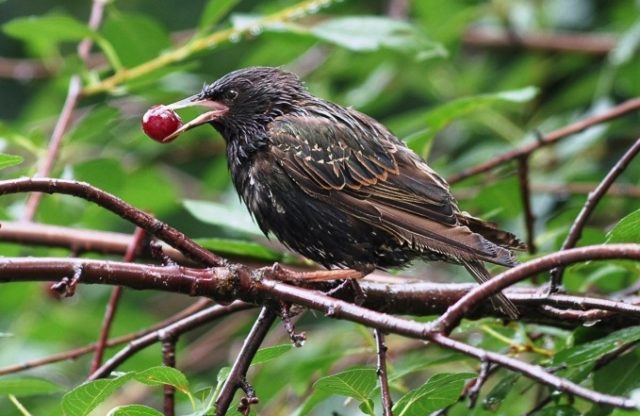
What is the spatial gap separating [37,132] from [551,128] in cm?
271

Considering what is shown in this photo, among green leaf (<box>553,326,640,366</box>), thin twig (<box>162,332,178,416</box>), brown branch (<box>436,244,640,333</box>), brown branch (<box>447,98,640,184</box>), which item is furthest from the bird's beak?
brown branch (<box>436,244,640,333</box>)

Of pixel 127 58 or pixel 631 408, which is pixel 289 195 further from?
pixel 631 408

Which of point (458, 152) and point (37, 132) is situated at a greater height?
point (458, 152)

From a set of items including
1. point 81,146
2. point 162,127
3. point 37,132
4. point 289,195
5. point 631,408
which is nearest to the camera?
point 631,408

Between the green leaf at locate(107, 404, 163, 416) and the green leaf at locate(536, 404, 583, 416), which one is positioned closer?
the green leaf at locate(107, 404, 163, 416)

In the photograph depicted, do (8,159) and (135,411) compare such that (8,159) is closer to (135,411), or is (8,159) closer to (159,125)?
(135,411)

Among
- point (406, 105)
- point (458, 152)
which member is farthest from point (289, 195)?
point (406, 105)

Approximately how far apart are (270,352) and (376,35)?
223 cm

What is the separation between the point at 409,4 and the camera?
683 centimetres

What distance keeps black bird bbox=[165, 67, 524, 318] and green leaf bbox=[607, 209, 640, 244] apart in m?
0.75

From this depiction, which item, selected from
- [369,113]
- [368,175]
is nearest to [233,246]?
[368,175]

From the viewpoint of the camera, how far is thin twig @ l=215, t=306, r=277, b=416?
2.25 m

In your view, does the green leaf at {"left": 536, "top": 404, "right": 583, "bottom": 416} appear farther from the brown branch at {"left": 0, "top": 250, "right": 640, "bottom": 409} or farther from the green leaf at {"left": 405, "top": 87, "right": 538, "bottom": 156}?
the green leaf at {"left": 405, "top": 87, "right": 538, "bottom": 156}

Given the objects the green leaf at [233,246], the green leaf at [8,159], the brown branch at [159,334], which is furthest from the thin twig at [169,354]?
the green leaf at [8,159]
